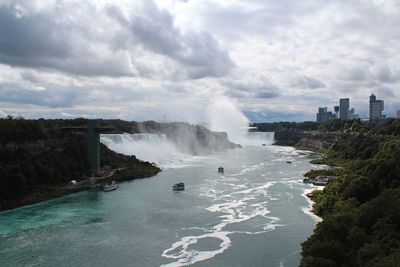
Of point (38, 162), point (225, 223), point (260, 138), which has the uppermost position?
point (260, 138)

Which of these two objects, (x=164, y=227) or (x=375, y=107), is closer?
(x=164, y=227)

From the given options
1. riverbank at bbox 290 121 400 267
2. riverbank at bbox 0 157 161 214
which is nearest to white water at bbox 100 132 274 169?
riverbank at bbox 0 157 161 214

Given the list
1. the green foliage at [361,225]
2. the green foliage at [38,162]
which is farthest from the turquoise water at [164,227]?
Result: the green foliage at [38,162]

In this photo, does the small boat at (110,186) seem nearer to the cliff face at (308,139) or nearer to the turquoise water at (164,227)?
the turquoise water at (164,227)

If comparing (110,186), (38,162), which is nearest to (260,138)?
(110,186)

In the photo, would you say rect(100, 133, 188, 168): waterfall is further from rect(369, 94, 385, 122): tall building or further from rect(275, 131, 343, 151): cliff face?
rect(369, 94, 385, 122): tall building

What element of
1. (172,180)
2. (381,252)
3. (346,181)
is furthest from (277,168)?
(381,252)

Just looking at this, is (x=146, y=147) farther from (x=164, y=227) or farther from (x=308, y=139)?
(x=308, y=139)

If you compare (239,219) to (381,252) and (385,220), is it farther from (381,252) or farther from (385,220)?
(381,252)
